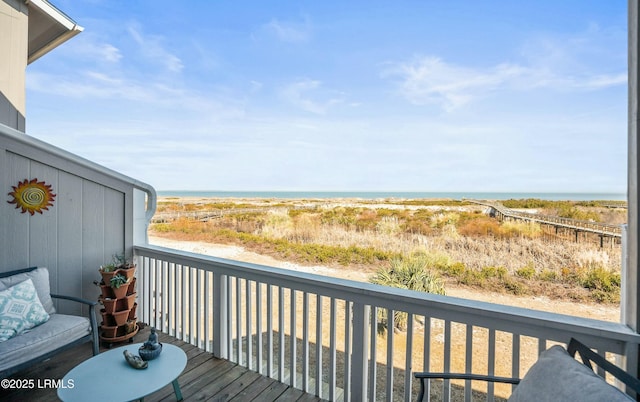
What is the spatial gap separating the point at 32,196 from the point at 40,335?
1.26 metres

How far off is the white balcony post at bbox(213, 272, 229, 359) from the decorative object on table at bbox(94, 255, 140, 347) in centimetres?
93

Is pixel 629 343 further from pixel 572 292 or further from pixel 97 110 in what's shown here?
pixel 97 110

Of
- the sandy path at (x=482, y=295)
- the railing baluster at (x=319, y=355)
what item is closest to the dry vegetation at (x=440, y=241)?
the sandy path at (x=482, y=295)

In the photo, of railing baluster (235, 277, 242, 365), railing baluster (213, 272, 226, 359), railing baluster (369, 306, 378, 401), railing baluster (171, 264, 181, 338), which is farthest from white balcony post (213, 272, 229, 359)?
railing baluster (369, 306, 378, 401)

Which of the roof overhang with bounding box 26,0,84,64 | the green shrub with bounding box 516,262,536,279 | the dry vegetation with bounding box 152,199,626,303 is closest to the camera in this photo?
the roof overhang with bounding box 26,0,84,64

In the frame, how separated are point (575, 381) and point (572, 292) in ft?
24.2

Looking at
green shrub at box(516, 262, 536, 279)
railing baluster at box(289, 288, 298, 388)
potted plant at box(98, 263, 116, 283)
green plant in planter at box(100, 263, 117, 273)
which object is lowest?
green shrub at box(516, 262, 536, 279)

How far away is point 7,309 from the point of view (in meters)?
1.99

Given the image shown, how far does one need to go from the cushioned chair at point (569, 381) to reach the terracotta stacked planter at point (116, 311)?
3041 millimetres

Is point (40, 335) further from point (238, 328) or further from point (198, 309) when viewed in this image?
point (238, 328)

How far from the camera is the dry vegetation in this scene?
6.40 meters

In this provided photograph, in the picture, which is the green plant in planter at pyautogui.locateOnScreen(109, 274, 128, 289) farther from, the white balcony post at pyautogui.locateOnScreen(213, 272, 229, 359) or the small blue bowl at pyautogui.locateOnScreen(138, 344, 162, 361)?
the small blue bowl at pyautogui.locateOnScreen(138, 344, 162, 361)

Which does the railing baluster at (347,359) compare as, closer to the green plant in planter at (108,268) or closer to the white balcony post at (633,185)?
the white balcony post at (633,185)

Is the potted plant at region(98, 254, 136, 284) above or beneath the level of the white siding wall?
beneath
